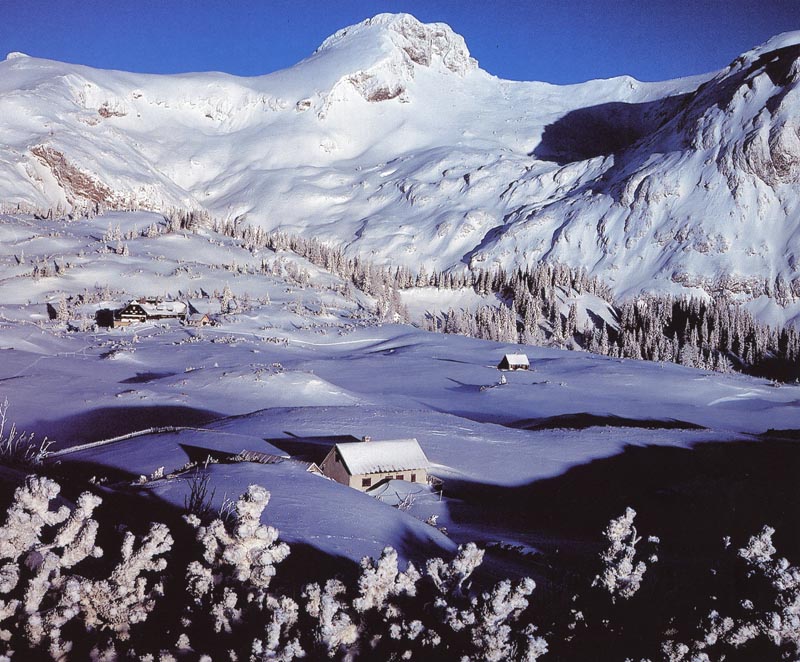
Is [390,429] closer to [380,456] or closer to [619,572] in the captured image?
[380,456]

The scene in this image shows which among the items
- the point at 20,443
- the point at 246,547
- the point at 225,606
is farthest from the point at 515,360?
the point at 225,606

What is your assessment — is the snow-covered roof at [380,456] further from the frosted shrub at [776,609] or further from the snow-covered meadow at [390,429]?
the frosted shrub at [776,609]

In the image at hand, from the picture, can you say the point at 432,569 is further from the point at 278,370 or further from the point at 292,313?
the point at 292,313

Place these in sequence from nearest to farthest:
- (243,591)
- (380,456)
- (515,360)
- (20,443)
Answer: (243,591) < (380,456) < (20,443) < (515,360)

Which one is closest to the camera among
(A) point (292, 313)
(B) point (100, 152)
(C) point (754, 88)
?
(A) point (292, 313)

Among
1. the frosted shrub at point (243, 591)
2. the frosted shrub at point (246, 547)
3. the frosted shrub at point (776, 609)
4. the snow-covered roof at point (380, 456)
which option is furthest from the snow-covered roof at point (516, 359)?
the frosted shrub at point (776, 609)

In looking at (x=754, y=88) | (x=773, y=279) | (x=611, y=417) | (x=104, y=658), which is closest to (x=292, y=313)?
(x=611, y=417)

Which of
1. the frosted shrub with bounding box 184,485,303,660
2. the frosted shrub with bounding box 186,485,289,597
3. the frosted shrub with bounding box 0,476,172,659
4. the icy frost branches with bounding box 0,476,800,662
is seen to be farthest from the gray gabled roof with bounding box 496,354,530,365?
the frosted shrub with bounding box 0,476,172,659

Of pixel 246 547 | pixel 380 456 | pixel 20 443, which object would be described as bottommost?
pixel 20 443
